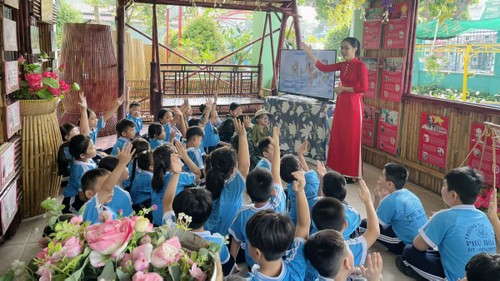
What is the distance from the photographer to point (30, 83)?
3.24 metres

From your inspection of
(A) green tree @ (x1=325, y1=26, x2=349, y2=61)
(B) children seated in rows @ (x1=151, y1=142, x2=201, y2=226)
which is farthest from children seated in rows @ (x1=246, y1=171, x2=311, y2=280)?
(A) green tree @ (x1=325, y1=26, x2=349, y2=61)

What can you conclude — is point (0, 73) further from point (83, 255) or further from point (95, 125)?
point (83, 255)

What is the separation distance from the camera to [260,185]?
241cm

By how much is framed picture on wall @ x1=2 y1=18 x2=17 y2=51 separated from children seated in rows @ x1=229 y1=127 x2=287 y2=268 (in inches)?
68.2

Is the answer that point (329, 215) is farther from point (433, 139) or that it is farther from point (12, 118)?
point (433, 139)

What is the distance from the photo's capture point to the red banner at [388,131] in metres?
5.12

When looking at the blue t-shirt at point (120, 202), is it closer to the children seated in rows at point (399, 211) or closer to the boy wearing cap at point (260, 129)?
the children seated in rows at point (399, 211)

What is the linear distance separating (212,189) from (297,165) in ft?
2.09

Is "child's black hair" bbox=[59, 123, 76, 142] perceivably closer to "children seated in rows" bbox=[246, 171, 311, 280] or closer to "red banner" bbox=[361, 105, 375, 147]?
"children seated in rows" bbox=[246, 171, 311, 280]

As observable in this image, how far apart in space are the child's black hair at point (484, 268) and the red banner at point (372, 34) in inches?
163

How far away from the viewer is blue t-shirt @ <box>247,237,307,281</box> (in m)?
1.76

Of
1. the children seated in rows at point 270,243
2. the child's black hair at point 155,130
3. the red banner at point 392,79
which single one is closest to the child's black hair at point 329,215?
the children seated in rows at point 270,243

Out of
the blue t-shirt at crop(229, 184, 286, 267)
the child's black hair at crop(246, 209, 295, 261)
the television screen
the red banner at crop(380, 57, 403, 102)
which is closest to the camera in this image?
the child's black hair at crop(246, 209, 295, 261)

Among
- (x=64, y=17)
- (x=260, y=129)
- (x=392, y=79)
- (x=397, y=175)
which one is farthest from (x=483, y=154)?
(x=64, y=17)
